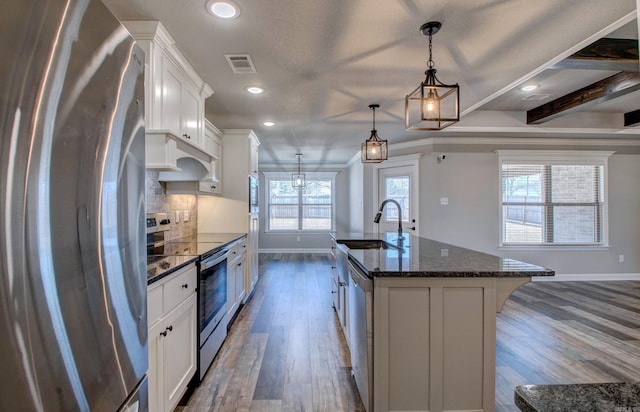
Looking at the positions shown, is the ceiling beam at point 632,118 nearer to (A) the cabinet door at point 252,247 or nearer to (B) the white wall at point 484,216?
(B) the white wall at point 484,216

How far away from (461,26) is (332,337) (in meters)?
2.72

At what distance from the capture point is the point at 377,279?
1.61m

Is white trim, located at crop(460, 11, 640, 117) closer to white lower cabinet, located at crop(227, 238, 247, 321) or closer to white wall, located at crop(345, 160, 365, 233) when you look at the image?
white lower cabinet, located at crop(227, 238, 247, 321)

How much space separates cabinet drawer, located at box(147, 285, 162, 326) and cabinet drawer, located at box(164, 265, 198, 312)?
0.24ft

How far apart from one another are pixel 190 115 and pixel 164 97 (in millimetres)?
472

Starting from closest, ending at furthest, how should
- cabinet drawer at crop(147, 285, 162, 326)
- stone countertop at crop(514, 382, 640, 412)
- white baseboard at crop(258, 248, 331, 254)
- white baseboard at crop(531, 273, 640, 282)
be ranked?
stone countertop at crop(514, 382, 640, 412) → cabinet drawer at crop(147, 285, 162, 326) → white baseboard at crop(531, 273, 640, 282) → white baseboard at crop(258, 248, 331, 254)

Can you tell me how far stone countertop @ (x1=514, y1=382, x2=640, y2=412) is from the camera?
0.50 meters

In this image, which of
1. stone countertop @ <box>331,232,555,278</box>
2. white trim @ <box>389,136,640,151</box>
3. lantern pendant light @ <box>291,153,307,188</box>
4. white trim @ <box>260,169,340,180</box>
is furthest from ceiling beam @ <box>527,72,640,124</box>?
white trim @ <box>260,169,340,180</box>

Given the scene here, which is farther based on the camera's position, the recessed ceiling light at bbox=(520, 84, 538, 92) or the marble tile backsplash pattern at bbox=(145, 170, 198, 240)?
the recessed ceiling light at bbox=(520, 84, 538, 92)

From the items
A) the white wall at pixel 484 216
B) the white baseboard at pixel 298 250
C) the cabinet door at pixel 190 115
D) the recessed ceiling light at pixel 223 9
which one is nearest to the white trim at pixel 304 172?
the white baseboard at pixel 298 250

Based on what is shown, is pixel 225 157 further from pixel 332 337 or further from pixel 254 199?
pixel 332 337

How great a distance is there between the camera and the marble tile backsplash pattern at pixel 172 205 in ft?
8.56

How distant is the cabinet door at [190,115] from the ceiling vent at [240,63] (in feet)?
1.36

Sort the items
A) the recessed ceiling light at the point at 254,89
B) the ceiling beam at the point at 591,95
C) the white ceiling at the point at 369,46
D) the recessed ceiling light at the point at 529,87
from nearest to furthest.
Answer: the white ceiling at the point at 369,46 → the recessed ceiling light at the point at 254,89 → the ceiling beam at the point at 591,95 → the recessed ceiling light at the point at 529,87
